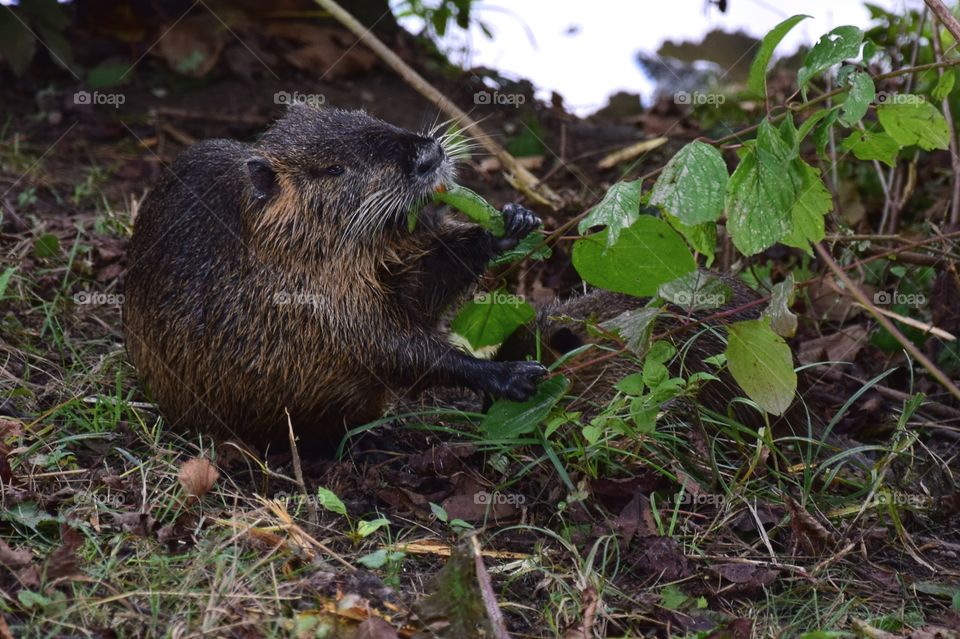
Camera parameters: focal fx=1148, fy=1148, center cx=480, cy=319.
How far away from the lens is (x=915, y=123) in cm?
314

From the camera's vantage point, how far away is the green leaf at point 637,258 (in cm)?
321

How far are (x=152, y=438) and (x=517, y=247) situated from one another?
52.0 inches

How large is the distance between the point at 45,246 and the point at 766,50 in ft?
9.83

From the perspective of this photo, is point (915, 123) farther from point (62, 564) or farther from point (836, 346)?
point (62, 564)

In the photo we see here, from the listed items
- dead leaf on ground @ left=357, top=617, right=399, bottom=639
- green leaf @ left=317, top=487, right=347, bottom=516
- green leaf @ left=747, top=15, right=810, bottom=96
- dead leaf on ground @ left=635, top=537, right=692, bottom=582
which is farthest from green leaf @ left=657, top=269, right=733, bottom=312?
dead leaf on ground @ left=357, top=617, right=399, bottom=639

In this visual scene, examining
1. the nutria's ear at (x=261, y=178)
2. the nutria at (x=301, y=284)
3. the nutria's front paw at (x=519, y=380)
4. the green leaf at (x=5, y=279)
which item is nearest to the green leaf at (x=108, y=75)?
the green leaf at (x=5, y=279)

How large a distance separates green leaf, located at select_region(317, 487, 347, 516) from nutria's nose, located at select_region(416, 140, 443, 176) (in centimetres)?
106

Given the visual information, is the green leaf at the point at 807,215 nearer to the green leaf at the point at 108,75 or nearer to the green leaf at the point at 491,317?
the green leaf at the point at 491,317

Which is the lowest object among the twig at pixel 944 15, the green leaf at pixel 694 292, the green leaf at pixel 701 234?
the green leaf at pixel 694 292

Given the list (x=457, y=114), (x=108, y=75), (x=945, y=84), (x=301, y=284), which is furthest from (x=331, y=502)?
(x=108, y=75)

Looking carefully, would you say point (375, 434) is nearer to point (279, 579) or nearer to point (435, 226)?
point (435, 226)

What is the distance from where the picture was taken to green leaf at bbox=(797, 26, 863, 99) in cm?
291

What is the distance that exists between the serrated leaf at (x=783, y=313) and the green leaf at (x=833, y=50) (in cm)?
51

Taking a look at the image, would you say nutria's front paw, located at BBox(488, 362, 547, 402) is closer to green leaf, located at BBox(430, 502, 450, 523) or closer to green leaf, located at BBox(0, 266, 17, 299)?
green leaf, located at BBox(430, 502, 450, 523)
